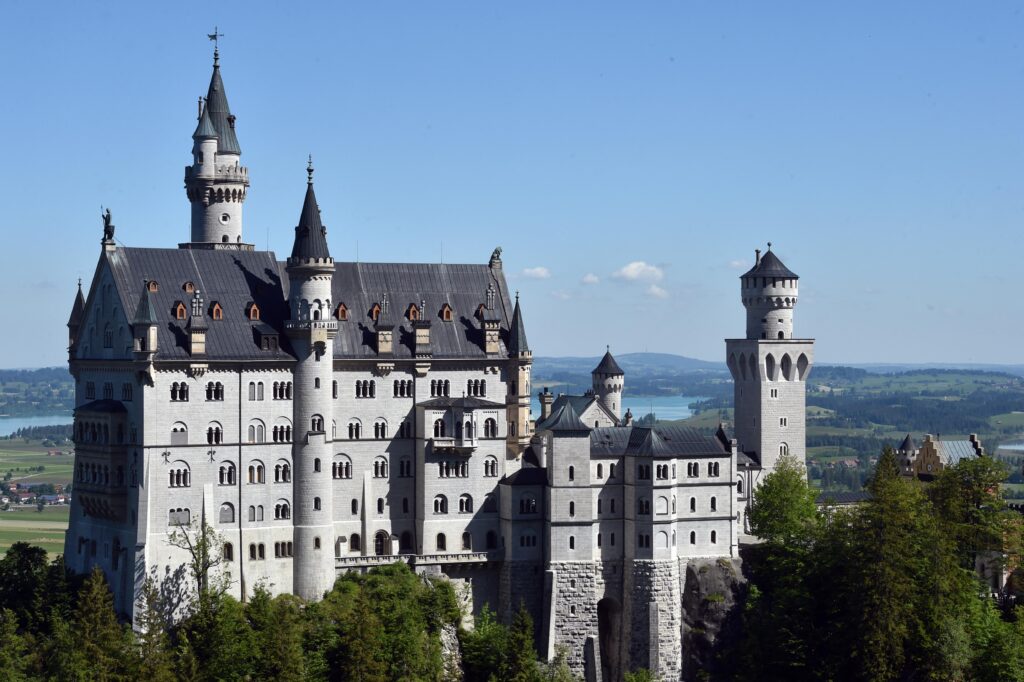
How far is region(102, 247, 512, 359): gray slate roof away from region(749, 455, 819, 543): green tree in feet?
74.8

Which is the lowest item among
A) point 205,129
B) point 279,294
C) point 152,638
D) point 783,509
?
point 152,638

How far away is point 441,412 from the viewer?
374ft

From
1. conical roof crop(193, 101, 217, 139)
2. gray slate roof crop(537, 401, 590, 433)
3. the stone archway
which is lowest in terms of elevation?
the stone archway

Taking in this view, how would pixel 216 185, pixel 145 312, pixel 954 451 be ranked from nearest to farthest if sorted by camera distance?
pixel 145 312, pixel 216 185, pixel 954 451

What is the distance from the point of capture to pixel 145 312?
104 metres

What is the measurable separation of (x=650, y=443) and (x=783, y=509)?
13464 millimetres

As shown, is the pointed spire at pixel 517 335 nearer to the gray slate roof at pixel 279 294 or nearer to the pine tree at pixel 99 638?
the gray slate roof at pixel 279 294

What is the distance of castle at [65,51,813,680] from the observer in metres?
106

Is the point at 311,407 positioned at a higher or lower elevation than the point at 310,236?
lower

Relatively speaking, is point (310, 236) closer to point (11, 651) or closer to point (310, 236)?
point (310, 236)

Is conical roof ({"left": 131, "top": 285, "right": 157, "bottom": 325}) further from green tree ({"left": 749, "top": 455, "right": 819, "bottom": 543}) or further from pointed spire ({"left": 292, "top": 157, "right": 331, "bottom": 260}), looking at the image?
green tree ({"left": 749, "top": 455, "right": 819, "bottom": 543})

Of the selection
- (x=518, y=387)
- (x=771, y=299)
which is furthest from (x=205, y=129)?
(x=771, y=299)

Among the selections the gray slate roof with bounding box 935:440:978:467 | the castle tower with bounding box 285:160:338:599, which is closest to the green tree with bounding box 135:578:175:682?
the castle tower with bounding box 285:160:338:599

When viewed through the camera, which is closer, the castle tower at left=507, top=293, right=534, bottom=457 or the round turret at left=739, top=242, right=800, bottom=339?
the castle tower at left=507, top=293, right=534, bottom=457
